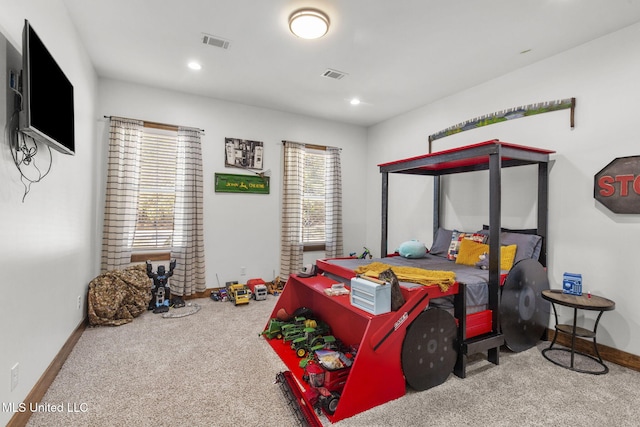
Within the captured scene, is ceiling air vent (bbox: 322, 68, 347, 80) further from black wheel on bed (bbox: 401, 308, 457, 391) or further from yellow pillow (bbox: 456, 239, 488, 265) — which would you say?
black wheel on bed (bbox: 401, 308, 457, 391)

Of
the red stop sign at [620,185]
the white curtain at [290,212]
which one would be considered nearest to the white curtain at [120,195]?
the white curtain at [290,212]

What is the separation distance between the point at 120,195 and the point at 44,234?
178 cm

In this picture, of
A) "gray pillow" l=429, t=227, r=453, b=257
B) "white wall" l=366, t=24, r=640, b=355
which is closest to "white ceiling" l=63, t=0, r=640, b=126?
"white wall" l=366, t=24, r=640, b=355

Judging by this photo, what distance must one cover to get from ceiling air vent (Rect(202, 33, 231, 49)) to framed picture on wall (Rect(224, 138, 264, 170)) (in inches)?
64.5

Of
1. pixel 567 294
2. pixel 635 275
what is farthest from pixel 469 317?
pixel 635 275

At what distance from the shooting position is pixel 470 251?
3.24m

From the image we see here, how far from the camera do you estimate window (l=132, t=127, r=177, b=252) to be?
389 cm

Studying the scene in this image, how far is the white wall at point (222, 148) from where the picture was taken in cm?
388

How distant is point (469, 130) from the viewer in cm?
380

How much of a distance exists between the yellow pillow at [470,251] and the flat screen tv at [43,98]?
3592mm

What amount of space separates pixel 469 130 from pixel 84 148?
4.37 m

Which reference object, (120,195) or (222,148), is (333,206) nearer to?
(222,148)

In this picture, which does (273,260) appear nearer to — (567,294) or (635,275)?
(567,294)

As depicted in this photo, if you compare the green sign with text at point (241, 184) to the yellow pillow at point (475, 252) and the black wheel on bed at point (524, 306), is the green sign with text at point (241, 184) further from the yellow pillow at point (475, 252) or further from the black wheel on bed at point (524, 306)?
the black wheel on bed at point (524, 306)
